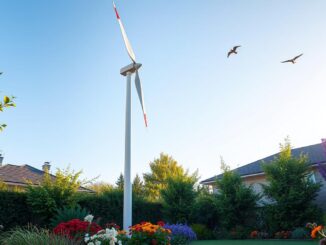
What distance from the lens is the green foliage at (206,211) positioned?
17.7m

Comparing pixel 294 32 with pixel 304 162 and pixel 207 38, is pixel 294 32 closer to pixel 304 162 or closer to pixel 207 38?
pixel 207 38

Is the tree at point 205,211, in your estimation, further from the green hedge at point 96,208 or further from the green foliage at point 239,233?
the green hedge at point 96,208

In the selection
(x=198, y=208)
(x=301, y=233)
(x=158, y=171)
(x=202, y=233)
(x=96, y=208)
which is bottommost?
(x=301, y=233)

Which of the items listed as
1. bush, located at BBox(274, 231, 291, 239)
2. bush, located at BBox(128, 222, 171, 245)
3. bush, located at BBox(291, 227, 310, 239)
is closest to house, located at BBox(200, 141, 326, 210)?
bush, located at BBox(274, 231, 291, 239)

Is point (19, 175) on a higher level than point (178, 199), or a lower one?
higher

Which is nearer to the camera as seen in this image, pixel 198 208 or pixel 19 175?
pixel 198 208

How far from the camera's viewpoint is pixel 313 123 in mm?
9469

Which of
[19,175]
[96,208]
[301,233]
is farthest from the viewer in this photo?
[19,175]

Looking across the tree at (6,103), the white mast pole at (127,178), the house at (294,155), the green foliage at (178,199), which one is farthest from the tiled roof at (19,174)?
the tree at (6,103)

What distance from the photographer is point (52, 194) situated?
1201 cm

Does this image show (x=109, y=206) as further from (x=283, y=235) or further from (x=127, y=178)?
(x=283, y=235)

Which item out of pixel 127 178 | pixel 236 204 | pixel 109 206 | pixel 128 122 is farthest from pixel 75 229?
pixel 236 204

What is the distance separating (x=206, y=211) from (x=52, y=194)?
32.5ft

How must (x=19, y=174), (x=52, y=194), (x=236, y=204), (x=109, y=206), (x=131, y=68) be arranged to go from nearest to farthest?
(x=131, y=68), (x=52, y=194), (x=109, y=206), (x=236, y=204), (x=19, y=174)
